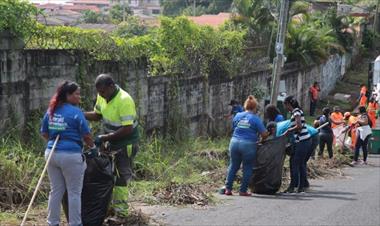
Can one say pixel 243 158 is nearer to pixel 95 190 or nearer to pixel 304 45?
pixel 95 190

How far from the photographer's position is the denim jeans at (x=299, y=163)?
1148cm

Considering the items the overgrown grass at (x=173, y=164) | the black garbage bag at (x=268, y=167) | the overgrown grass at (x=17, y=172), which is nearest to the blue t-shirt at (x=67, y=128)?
the overgrown grass at (x=17, y=172)

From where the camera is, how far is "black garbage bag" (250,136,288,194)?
11.0m

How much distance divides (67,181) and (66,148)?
0.36 metres

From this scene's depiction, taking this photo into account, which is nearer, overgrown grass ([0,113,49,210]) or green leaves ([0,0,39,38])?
overgrown grass ([0,113,49,210])

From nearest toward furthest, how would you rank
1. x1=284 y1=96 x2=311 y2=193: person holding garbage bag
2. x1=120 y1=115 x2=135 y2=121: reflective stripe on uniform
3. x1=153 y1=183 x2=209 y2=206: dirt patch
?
1. x1=120 y1=115 x2=135 y2=121: reflective stripe on uniform
2. x1=153 y1=183 x2=209 y2=206: dirt patch
3. x1=284 y1=96 x2=311 y2=193: person holding garbage bag

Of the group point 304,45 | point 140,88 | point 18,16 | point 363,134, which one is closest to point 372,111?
point 363,134

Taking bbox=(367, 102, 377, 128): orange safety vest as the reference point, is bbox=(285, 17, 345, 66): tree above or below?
above

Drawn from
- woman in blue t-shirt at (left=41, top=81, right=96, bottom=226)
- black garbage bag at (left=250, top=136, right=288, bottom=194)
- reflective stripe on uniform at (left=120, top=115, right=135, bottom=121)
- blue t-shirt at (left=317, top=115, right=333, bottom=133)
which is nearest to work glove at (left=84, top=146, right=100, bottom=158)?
woman in blue t-shirt at (left=41, top=81, right=96, bottom=226)

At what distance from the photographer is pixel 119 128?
7520 millimetres

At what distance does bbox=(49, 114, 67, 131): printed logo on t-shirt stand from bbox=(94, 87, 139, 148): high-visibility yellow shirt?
949 mm

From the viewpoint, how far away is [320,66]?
33469 mm

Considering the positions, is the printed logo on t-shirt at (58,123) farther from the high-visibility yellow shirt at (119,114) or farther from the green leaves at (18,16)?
the green leaves at (18,16)

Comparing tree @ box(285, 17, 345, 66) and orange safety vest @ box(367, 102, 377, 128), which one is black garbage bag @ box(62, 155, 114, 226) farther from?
tree @ box(285, 17, 345, 66)
